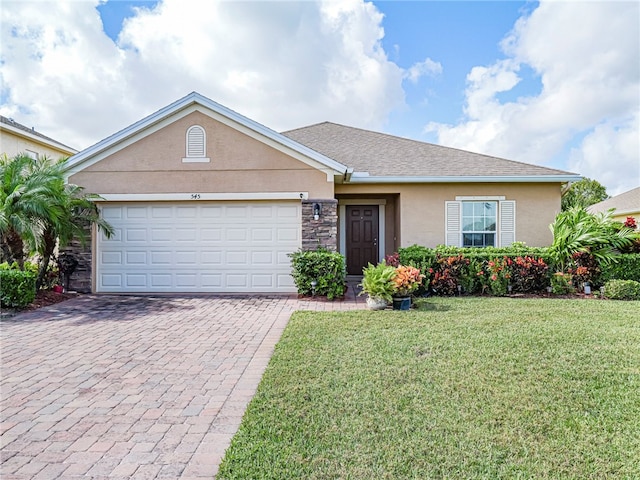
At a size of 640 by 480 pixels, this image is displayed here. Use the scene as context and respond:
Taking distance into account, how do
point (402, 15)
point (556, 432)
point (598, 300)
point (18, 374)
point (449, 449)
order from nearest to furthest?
point (449, 449) → point (556, 432) → point (18, 374) → point (598, 300) → point (402, 15)

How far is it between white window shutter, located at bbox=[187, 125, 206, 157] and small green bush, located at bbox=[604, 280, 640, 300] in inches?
414

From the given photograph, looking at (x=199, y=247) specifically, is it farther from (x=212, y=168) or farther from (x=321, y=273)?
(x=321, y=273)

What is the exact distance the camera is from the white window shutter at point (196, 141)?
10.1 m

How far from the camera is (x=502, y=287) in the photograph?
9.53 metres

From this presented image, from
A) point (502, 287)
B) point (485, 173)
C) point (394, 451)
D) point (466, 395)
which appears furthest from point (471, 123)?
point (394, 451)

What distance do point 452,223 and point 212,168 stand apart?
273 inches

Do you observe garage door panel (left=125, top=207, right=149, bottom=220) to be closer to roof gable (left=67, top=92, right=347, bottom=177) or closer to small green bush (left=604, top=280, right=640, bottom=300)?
roof gable (left=67, top=92, right=347, bottom=177)

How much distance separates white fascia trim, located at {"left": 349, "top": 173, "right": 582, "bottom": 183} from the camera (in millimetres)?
10820

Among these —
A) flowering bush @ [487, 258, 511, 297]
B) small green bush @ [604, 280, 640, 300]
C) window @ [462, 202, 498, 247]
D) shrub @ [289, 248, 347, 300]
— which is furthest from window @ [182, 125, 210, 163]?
small green bush @ [604, 280, 640, 300]

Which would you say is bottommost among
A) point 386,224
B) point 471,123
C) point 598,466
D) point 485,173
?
point 598,466

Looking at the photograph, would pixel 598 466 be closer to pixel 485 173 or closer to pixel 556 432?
pixel 556 432

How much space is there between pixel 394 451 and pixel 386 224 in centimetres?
1041

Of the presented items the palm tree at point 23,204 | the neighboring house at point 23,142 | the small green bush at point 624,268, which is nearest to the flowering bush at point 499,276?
the small green bush at point 624,268

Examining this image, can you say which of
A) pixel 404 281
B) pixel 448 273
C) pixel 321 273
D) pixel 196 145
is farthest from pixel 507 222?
pixel 196 145
